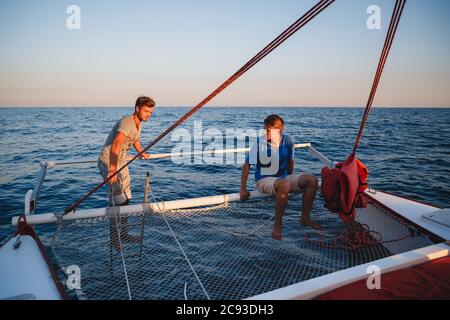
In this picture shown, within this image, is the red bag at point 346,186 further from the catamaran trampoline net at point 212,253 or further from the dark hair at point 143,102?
the dark hair at point 143,102

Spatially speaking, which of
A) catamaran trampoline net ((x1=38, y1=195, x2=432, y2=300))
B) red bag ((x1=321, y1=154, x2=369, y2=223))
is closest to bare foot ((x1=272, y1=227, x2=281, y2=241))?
catamaran trampoline net ((x1=38, y1=195, x2=432, y2=300))

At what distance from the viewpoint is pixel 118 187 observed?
14.0 feet

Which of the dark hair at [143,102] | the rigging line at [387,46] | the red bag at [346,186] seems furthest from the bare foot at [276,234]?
the dark hair at [143,102]

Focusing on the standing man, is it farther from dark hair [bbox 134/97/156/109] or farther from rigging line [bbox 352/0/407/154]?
rigging line [bbox 352/0/407/154]

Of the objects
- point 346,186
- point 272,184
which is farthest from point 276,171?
point 346,186

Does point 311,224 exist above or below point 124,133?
below

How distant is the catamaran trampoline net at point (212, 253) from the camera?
131 inches

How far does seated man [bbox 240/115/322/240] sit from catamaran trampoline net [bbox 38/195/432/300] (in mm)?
388

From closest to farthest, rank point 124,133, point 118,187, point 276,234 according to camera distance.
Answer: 1. point 124,133
2. point 276,234
3. point 118,187

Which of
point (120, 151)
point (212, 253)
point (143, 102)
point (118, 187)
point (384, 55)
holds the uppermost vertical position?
point (384, 55)

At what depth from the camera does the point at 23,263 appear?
9.50 ft

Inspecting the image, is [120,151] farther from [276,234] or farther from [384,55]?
[384,55]

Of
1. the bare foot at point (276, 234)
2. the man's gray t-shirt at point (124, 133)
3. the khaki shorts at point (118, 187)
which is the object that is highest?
the man's gray t-shirt at point (124, 133)

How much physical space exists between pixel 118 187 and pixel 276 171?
2434 millimetres
